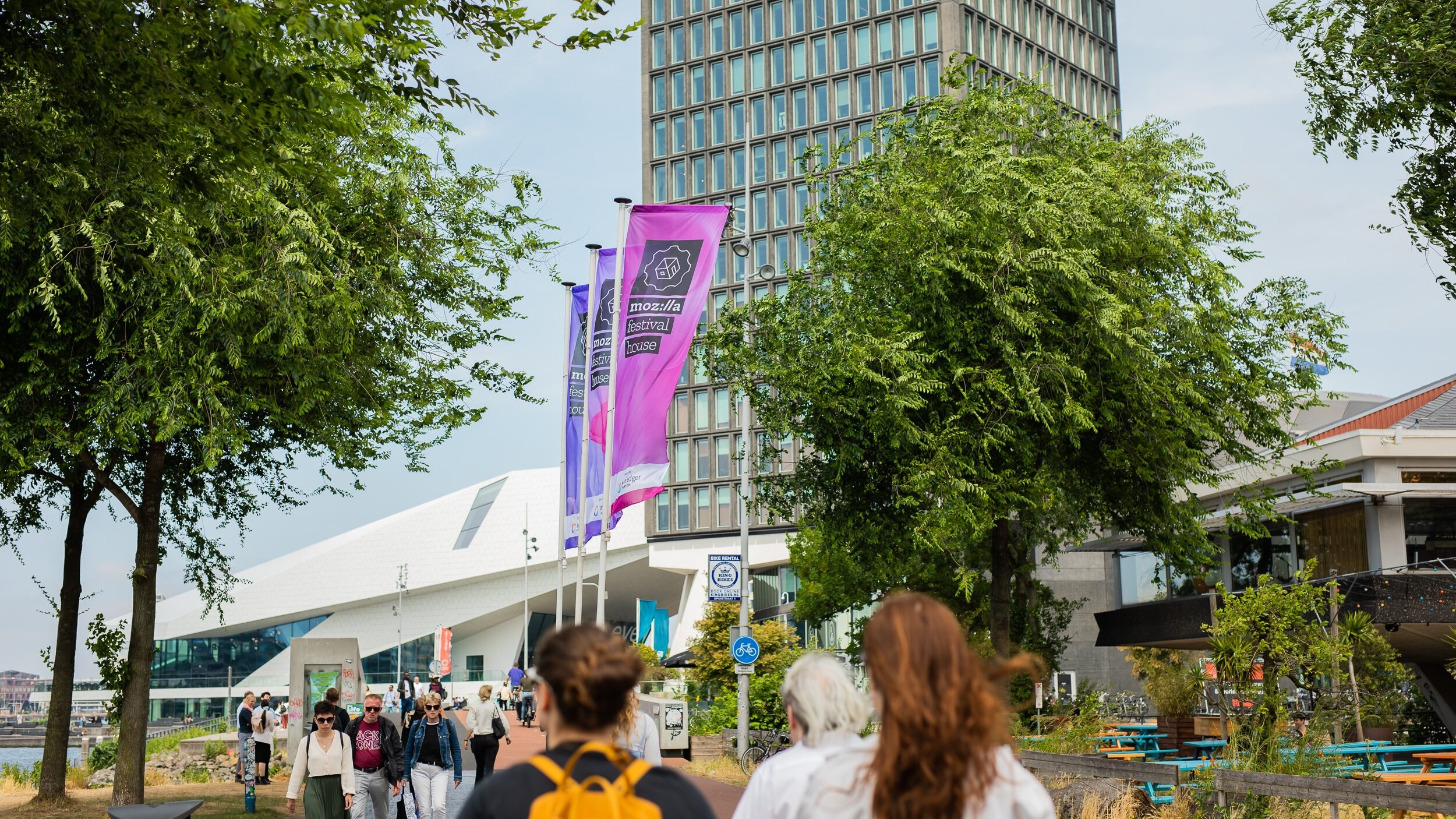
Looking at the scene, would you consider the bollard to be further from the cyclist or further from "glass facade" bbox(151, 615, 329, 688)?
"glass facade" bbox(151, 615, 329, 688)

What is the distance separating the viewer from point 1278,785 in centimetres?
1209

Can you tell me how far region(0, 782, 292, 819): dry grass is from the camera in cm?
1755

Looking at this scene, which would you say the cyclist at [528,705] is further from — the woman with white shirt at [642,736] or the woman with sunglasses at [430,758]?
the woman with white shirt at [642,736]

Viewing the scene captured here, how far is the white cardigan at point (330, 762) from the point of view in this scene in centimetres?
1262

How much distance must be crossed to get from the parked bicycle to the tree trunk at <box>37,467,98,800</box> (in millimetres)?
10659

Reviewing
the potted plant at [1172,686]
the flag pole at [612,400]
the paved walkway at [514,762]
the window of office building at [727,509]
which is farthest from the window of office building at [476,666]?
the flag pole at [612,400]

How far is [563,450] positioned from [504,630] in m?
76.8

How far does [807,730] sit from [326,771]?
384 inches

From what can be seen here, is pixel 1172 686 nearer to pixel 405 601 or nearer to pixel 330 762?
pixel 330 762

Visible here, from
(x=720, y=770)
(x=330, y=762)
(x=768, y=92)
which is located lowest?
(x=720, y=770)

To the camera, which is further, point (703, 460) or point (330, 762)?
point (703, 460)

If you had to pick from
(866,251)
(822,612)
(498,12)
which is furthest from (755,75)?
(498,12)

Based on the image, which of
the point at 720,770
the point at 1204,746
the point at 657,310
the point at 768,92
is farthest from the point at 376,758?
the point at 768,92

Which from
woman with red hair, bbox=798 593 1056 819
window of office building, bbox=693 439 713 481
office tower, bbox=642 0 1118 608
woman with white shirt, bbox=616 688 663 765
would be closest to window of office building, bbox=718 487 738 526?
office tower, bbox=642 0 1118 608
